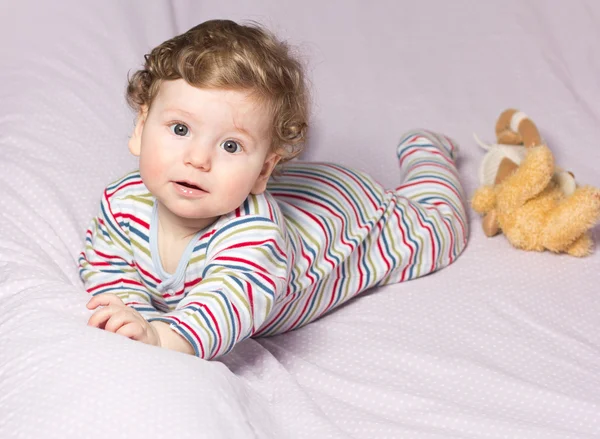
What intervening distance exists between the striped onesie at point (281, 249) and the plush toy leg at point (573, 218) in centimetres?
16

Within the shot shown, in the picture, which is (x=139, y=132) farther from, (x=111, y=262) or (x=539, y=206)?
(x=539, y=206)

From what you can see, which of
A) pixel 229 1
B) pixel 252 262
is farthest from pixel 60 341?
pixel 229 1

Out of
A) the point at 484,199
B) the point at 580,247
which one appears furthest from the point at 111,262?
the point at 580,247

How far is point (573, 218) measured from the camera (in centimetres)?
169

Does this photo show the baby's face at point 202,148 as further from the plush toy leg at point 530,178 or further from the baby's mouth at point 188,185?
the plush toy leg at point 530,178

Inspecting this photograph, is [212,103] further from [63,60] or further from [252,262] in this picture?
[63,60]

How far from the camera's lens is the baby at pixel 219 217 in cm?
125

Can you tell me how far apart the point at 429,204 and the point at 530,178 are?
185 mm

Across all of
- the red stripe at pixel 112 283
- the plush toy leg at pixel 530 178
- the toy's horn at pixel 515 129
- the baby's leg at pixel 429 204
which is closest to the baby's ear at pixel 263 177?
the red stripe at pixel 112 283

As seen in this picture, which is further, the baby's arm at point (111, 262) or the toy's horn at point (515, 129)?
the toy's horn at point (515, 129)

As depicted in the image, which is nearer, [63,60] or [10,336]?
[10,336]

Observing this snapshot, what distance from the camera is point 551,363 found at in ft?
4.71

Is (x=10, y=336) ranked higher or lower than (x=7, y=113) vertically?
lower

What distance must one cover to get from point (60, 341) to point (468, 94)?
52.3 inches
